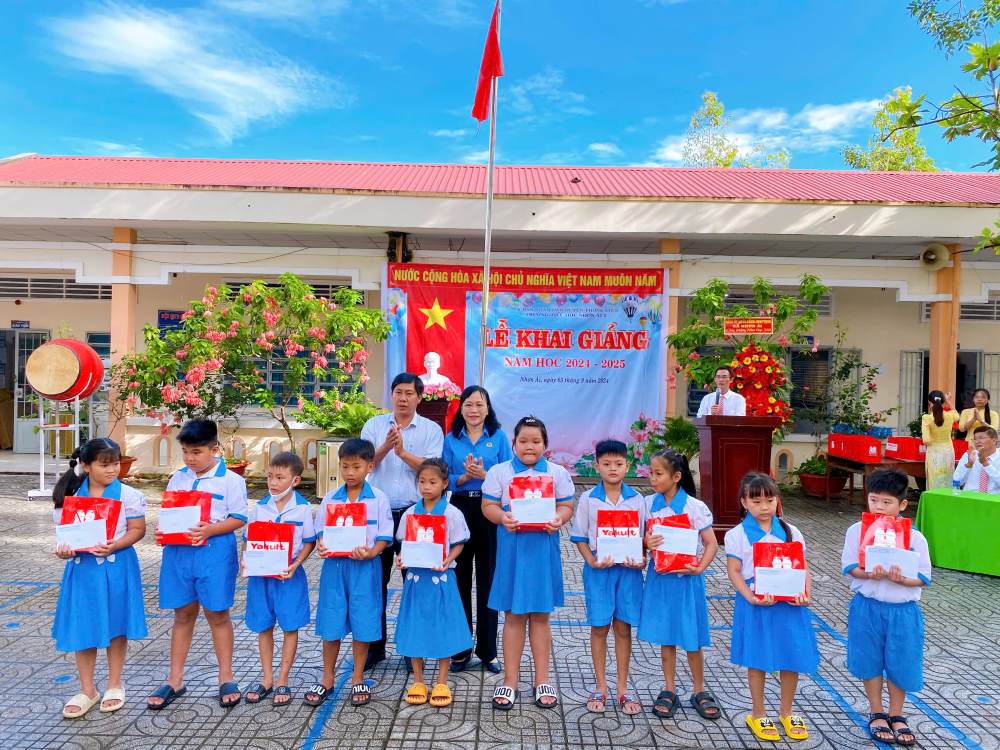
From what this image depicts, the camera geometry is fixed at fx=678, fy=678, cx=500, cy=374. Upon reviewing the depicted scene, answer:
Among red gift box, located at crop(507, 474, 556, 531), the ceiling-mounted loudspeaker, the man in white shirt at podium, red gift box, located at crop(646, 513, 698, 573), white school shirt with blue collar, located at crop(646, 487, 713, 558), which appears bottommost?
red gift box, located at crop(646, 513, 698, 573)

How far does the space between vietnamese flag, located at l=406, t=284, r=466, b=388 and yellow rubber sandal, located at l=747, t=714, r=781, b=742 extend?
6104mm

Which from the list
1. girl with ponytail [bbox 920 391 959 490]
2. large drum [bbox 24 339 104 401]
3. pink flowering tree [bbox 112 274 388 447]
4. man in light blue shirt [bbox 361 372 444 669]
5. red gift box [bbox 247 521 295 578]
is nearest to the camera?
red gift box [bbox 247 521 295 578]

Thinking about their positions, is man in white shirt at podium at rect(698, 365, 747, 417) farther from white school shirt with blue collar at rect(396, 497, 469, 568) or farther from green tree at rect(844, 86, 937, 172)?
green tree at rect(844, 86, 937, 172)

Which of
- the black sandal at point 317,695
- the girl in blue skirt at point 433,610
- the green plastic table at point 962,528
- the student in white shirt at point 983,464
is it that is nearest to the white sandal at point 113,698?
the black sandal at point 317,695

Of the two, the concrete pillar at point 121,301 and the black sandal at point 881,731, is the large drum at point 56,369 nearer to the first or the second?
the concrete pillar at point 121,301

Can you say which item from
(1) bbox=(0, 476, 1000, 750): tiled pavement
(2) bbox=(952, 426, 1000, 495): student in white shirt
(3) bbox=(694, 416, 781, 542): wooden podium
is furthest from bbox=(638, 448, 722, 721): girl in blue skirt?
(2) bbox=(952, 426, 1000, 495): student in white shirt

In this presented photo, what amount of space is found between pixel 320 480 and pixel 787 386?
5055 mm

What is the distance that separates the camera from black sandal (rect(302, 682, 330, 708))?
119 inches

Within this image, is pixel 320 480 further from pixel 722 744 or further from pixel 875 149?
pixel 875 149

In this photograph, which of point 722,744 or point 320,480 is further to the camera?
point 320,480

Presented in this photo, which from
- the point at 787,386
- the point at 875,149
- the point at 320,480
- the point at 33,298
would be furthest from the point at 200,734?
the point at 875,149

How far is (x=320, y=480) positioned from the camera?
7.72 metres

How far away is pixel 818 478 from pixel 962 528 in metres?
3.25

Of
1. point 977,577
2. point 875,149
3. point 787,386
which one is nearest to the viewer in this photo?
point 977,577
